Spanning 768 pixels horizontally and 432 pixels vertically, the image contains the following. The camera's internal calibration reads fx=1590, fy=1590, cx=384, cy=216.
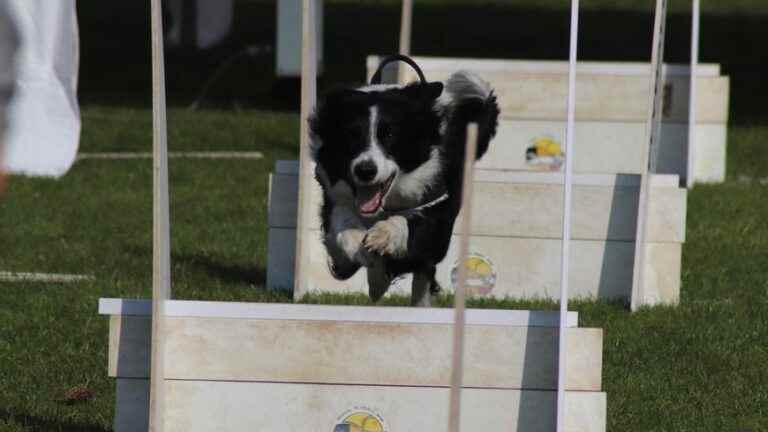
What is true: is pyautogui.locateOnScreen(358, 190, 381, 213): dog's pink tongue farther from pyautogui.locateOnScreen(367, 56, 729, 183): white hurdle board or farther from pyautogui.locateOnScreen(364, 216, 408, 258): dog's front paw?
pyautogui.locateOnScreen(367, 56, 729, 183): white hurdle board

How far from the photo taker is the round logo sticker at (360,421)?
13.3 ft

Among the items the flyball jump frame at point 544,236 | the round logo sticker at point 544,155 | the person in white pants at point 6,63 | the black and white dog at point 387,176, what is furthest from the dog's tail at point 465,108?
the person in white pants at point 6,63

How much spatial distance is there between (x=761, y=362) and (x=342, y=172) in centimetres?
171

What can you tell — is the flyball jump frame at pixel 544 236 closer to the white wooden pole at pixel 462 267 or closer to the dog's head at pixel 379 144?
the dog's head at pixel 379 144

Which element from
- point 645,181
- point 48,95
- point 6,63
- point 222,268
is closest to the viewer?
point 6,63

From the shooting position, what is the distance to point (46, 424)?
15.0ft

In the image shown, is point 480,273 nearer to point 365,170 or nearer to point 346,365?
point 365,170

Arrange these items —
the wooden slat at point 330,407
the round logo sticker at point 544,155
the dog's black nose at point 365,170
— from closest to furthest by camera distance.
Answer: the wooden slat at point 330,407
the dog's black nose at point 365,170
the round logo sticker at point 544,155

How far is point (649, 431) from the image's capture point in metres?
4.61

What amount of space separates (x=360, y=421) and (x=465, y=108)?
169 centimetres

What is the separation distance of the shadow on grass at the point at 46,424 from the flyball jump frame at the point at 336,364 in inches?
19.7

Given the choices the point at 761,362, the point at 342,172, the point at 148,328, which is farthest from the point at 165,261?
the point at 761,362

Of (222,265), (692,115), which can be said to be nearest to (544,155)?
(692,115)

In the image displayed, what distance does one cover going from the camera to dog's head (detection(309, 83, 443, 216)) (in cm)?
491
